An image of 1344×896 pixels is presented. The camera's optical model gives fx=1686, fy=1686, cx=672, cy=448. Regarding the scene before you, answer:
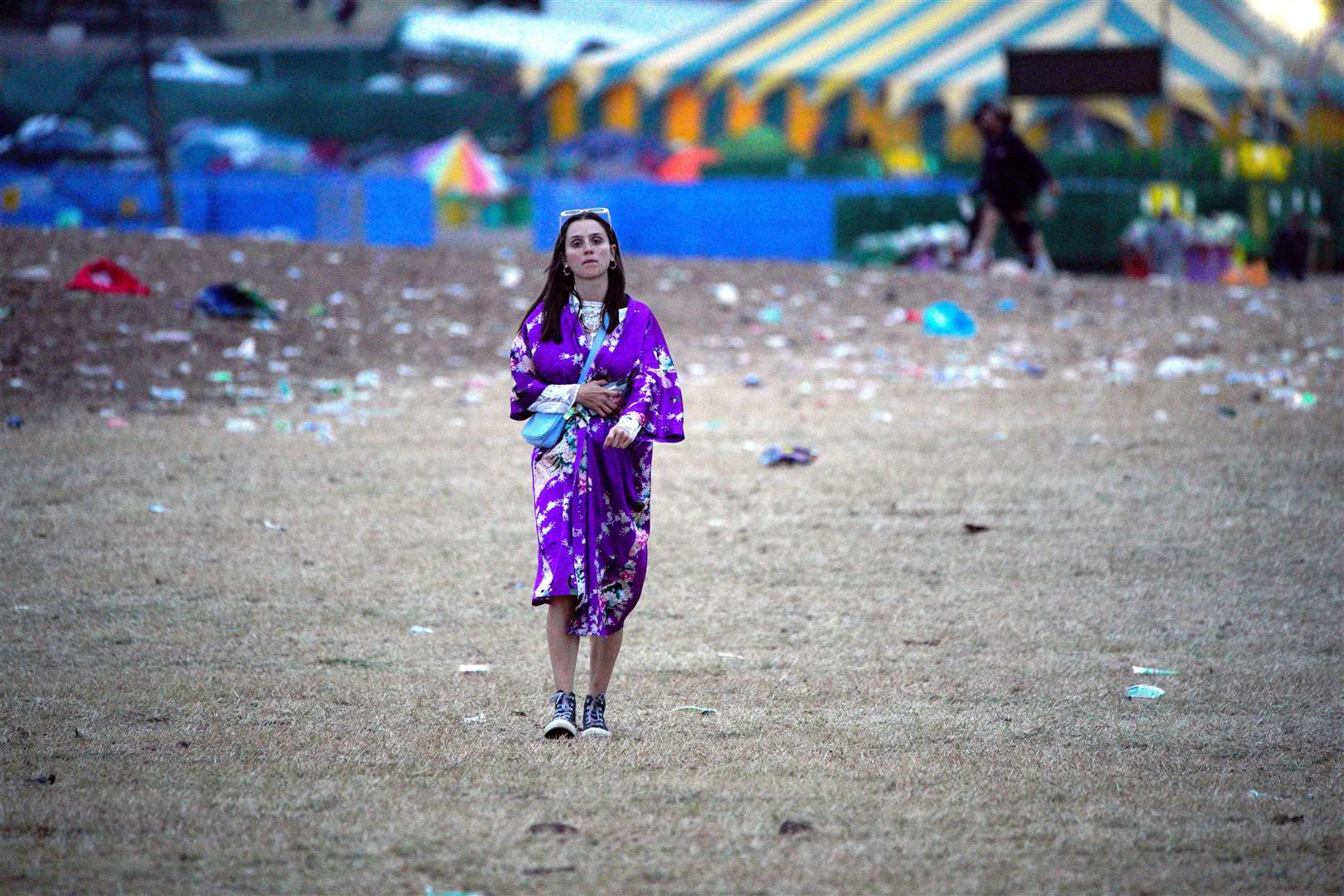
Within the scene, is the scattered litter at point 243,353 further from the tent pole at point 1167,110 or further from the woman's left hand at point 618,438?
the tent pole at point 1167,110

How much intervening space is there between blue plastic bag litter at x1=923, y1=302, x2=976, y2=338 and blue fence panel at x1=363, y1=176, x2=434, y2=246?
8.37 m

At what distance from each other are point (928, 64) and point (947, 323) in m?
15.0

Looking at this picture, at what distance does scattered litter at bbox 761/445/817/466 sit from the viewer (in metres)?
8.67

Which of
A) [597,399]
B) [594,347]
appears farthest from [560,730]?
[594,347]

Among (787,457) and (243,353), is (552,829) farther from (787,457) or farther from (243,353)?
(243,353)

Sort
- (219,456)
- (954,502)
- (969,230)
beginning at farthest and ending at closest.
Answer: (969,230) → (219,456) → (954,502)

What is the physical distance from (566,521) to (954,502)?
3.76 m

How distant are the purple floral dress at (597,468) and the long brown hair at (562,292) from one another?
0.02m

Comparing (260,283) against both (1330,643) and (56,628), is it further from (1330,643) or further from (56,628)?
(1330,643)

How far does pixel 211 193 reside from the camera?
19.6 metres

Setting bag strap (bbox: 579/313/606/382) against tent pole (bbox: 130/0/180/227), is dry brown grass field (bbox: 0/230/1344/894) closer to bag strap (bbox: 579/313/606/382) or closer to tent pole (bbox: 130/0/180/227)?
bag strap (bbox: 579/313/606/382)

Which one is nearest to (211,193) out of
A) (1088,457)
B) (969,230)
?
(969,230)

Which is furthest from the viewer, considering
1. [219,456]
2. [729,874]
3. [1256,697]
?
[219,456]

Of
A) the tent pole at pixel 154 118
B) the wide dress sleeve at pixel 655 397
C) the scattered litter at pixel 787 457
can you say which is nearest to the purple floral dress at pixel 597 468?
the wide dress sleeve at pixel 655 397
